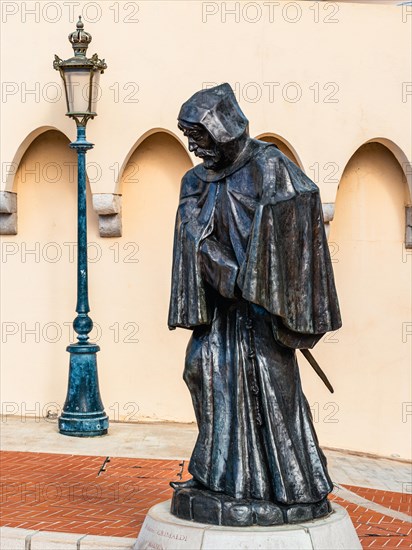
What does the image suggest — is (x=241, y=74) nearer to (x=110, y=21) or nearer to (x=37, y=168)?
(x=110, y=21)

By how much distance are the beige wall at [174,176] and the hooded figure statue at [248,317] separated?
625cm

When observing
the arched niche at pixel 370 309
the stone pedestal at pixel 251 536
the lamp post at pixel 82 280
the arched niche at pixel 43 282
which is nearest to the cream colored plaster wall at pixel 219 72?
the arched niche at pixel 43 282

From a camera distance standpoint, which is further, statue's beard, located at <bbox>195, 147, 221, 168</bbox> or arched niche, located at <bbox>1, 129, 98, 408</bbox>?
arched niche, located at <bbox>1, 129, 98, 408</bbox>

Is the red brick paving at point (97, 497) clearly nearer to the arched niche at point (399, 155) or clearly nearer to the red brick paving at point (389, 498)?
the red brick paving at point (389, 498)

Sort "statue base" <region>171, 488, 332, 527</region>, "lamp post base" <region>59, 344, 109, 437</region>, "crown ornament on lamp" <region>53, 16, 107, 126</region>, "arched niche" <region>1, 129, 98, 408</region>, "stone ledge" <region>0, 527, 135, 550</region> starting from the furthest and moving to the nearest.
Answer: "arched niche" <region>1, 129, 98, 408</region>
"lamp post base" <region>59, 344, 109, 437</region>
"crown ornament on lamp" <region>53, 16, 107, 126</region>
"stone ledge" <region>0, 527, 135, 550</region>
"statue base" <region>171, 488, 332, 527</region>

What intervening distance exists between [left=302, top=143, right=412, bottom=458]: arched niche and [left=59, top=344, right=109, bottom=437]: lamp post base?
8.05ft

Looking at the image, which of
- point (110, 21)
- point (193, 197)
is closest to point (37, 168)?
point (110, 21)

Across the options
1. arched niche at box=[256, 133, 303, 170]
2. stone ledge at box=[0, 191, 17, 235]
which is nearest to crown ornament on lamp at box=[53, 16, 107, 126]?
stone ledge at box=[0, 191, 17, 235]

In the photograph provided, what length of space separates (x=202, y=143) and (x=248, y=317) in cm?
92

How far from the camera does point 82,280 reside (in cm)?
1205

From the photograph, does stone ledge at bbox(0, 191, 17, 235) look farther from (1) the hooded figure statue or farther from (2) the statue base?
(2) the statue base

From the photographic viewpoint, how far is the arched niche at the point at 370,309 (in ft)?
43.2

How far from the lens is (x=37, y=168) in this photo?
13234 millimetres

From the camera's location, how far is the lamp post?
462 inches
